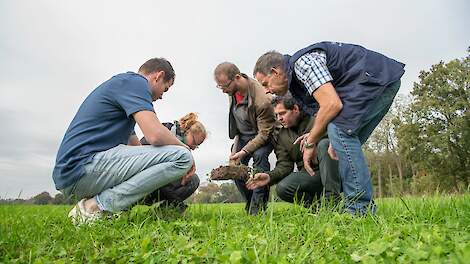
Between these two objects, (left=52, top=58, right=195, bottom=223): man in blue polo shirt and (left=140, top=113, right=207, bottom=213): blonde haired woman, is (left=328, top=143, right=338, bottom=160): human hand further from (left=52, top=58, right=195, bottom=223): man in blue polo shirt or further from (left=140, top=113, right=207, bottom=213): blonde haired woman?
(left=140, top=113, right=207, bottom=213): blonde haired woman

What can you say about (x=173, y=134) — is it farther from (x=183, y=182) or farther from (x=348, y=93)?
(x=348, y=93)

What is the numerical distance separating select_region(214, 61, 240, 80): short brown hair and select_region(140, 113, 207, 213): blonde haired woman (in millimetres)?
777

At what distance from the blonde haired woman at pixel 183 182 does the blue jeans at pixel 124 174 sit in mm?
554

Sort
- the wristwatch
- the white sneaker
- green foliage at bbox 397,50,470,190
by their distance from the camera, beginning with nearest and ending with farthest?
the white sneaker → the wristwatch → green foliage at bbox 397,50,470,190

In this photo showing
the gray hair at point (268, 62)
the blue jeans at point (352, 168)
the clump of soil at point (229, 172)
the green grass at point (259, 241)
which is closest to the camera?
the green grass at point (259, 241)

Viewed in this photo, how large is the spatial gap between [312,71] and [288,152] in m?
1.61

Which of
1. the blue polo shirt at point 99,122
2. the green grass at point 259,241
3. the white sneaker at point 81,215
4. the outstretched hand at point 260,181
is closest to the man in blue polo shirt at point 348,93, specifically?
the green grass at point 259,241

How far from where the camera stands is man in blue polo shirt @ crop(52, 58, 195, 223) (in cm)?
380

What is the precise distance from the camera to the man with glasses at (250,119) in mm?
5469

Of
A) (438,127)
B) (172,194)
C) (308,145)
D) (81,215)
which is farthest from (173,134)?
(438,127)

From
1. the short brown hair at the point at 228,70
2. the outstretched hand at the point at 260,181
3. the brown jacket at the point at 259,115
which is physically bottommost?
the outstretched hand at the point at 260,181

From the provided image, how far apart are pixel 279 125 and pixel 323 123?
1.59 metres

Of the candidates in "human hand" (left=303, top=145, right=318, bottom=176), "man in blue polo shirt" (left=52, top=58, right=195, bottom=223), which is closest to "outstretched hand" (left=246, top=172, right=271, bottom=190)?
"human hand" (left=303, top=145, right=318, bottom=176)

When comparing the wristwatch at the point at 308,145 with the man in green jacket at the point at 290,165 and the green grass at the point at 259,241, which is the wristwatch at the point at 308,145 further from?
the green grass at the point at 259,241
